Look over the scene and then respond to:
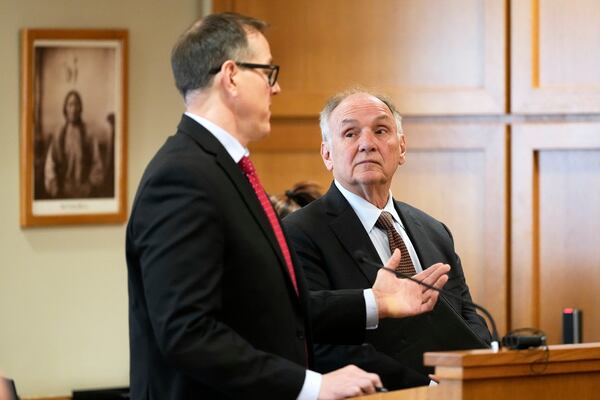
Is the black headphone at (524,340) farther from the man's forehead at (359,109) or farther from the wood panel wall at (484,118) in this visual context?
the wood panel wall at (484,118)

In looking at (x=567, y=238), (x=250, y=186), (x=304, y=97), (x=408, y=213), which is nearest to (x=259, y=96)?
(x=250, y=186)

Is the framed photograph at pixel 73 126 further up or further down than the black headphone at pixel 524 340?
further up

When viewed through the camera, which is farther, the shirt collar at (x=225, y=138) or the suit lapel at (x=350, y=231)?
the suit lapel at (x=350, y=231)

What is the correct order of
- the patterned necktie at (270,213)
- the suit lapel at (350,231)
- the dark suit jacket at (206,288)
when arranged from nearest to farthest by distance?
the dark suit jacket at (206,288), the patterned necktie at (270,213), the suit lapel at (350,231)

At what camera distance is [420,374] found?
2941 millimetres

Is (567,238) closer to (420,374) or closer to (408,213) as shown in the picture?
(408,213)

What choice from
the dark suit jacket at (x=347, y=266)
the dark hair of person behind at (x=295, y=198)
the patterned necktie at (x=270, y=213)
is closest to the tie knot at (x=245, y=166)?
the patterned necktie at (x=270, y=213)

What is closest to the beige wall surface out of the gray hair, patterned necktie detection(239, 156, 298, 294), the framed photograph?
the framed photograph

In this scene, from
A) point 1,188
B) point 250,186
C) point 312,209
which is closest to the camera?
point 250,186

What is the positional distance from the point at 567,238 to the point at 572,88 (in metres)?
0.59

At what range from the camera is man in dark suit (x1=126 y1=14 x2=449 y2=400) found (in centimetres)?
201

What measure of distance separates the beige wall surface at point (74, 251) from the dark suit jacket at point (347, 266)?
1526 millimetres

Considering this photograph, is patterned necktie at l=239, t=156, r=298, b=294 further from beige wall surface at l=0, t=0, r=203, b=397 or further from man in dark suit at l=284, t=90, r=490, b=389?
beige wall surface at l=0, t=0, r=203, b=397

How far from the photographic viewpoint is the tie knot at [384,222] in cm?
315
